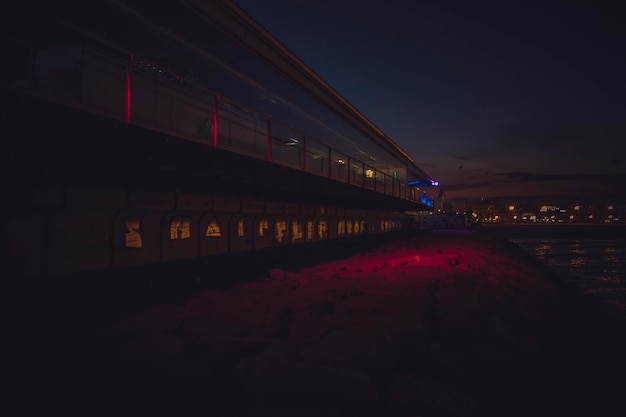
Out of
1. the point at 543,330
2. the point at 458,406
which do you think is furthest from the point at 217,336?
the point at 543,330

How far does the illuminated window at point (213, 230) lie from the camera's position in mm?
8898

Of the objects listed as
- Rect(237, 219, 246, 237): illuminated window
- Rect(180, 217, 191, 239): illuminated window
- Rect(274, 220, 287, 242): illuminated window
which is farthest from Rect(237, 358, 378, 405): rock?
Rect(274, 220, 287, 242): illuminated window

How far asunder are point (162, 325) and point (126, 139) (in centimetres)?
304

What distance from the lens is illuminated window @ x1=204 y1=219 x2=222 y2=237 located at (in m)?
8.90

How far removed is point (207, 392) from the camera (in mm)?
3303

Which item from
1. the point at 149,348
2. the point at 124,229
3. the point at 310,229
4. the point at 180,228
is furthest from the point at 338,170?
the point at 149,348

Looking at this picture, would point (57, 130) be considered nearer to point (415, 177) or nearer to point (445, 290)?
point (445, 290)

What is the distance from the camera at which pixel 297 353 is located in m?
4.10

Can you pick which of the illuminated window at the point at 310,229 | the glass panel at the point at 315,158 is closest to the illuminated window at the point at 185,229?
the glass panel at the point at 315,158

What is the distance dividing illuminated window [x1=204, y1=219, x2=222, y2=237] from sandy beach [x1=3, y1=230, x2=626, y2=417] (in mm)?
1412

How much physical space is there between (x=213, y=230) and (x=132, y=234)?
8.02ft

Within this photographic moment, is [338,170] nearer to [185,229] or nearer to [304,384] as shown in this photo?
[185,229]

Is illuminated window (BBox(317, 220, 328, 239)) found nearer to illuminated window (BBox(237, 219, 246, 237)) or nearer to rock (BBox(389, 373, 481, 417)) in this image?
illuminated window (BBox(237, 219, 246, 237))

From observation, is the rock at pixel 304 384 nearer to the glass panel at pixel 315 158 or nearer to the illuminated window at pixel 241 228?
the illuminated window at pixel 241 228
